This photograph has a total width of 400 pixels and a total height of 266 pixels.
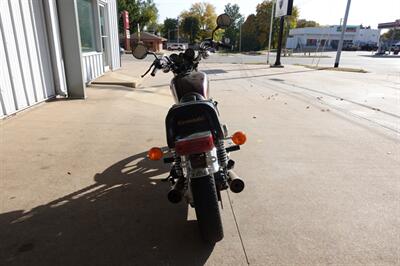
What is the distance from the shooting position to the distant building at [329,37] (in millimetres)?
61362

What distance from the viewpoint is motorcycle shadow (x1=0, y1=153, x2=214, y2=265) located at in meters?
2.27

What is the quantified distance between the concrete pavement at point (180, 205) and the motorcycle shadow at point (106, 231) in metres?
0.01

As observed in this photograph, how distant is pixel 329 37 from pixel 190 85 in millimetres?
65939

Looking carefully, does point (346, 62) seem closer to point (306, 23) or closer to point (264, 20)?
point (264, 20)

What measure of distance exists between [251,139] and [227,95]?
159 inches

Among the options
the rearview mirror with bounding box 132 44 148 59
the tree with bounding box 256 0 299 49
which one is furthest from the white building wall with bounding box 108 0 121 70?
the tree with bounding box 256 0 299 49

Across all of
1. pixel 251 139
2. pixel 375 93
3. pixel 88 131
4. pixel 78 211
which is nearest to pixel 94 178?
pixel 78 211

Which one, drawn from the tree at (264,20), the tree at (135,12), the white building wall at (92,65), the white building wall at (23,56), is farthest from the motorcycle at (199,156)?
the tree at (264,20)

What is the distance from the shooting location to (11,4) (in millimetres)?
5383

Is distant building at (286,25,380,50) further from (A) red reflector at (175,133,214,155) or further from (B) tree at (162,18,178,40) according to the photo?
(A) red reflector at (175,133,214,155)

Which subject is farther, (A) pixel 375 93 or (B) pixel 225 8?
(B) pixel 225 8

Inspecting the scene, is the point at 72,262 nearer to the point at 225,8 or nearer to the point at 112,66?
the point at 112,66

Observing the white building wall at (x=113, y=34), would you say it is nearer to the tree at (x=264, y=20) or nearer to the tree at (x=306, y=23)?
the tree at (x=264, y=20)

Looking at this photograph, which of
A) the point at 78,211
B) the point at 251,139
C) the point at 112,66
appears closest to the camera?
the point at 78,211
